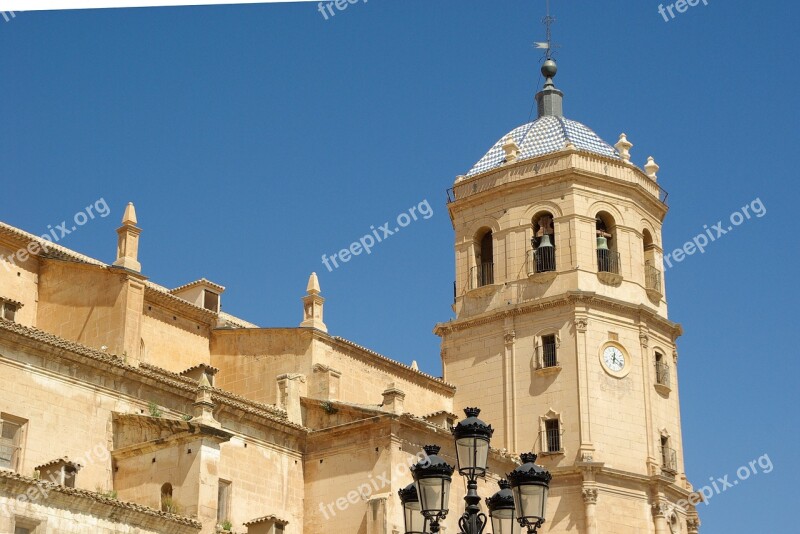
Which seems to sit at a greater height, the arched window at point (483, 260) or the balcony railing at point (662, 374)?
the arched window at point (483, 260)

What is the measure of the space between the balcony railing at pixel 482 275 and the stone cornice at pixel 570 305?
106 cm

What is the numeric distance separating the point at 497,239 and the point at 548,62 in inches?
285

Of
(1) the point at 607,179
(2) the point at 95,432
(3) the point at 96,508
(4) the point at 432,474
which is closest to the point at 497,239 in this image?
(1) the point at 607,179

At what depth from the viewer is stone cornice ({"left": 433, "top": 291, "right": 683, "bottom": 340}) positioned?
35.9 metres

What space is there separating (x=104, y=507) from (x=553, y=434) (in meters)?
16.2

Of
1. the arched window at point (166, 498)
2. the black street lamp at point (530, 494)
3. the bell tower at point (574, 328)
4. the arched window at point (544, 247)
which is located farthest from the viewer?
the arched window at point (544, 247)

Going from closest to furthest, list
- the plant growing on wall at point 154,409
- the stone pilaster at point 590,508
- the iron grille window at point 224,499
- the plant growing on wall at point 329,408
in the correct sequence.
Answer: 1. the plant growing on wall at point 154,409
2. the iron grille window at point 224,499
3. the plant growing on wall at point 329,408
4. the stone pilaster at point 590,508

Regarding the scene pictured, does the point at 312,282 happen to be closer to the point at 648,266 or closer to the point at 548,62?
the point at 648,266

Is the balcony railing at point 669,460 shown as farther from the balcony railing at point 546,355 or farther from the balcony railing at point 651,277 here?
the balcony railing at point 651,277

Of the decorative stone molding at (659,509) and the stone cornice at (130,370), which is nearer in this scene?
the stone cornice at (130,370)

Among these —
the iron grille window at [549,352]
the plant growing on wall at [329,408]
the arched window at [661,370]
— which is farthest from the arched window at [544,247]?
the plant growing on wall at [329,408]

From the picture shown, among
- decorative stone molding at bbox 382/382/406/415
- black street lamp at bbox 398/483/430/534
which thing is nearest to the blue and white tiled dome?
decorative stone molding at bbox 382/382/406/415

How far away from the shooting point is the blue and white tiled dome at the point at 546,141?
38.5m

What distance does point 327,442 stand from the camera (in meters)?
29.9
